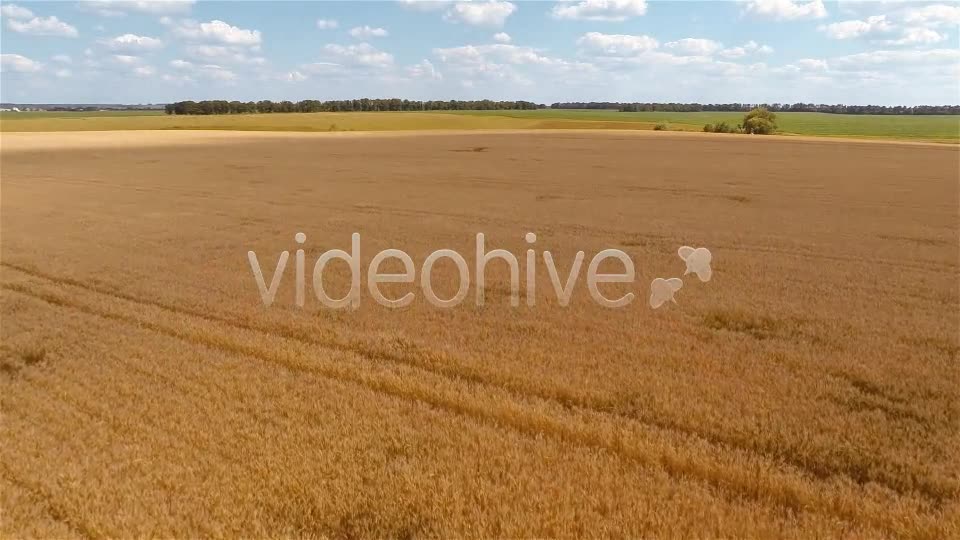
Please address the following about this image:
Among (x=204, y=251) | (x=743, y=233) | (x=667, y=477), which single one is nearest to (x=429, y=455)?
(x=667, y=477)

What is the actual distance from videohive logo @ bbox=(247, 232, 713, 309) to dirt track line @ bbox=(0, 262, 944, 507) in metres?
1.32

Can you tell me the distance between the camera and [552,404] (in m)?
6.27

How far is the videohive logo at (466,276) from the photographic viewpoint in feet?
32.6

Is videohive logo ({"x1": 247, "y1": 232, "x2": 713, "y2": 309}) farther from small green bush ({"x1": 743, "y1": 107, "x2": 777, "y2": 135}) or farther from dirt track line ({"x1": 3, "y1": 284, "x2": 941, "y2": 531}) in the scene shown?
small green bush ({"x1": 743, "y1": 107, "x2": 777, "y2": 135})

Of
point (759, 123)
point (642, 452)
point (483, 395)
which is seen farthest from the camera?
point (759, 123)

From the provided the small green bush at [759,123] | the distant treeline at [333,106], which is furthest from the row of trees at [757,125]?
the distant treeline at [333,106]

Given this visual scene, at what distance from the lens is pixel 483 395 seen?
640cm

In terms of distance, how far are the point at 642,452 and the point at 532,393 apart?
58.6 inches

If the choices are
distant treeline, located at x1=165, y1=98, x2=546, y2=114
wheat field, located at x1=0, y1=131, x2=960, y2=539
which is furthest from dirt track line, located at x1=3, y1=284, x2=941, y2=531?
distant treeline, located at x1=165, y1=98, x2=546, y2=114

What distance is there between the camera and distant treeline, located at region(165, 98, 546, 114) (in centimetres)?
12538

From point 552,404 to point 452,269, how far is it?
A: 5.99m

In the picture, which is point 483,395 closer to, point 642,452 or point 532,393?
point 532,393

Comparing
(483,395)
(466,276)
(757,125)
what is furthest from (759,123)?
(483,395)

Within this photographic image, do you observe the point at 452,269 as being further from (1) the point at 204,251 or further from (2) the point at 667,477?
(2) the point at 667,477
